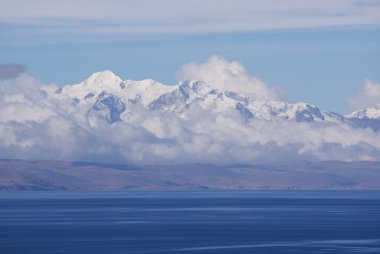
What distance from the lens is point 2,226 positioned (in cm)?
16975

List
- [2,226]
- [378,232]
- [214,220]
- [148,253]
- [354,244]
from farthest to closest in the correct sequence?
[214,220], [2,226], [378,232], [354,244], [148,253]

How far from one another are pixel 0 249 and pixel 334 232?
176 ft

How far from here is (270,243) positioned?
137750 mm

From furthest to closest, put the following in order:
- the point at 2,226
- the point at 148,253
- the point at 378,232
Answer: the point at 2,226 < the point at 378,232 < the point at 148,253

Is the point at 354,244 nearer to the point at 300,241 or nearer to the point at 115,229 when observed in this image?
the point at 300,241

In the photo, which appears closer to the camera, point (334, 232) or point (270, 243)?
point (270, 243)

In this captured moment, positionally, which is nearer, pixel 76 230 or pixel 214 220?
pixel 76 230

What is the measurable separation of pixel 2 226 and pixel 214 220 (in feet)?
134

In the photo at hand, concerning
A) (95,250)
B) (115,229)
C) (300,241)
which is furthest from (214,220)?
(95,250)

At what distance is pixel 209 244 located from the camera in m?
135

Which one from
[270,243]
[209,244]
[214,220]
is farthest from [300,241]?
[214,220]

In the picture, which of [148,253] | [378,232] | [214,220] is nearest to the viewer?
[148,253]

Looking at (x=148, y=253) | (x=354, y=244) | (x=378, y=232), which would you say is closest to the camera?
(x=148, y=253)

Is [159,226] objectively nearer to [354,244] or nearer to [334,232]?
[334,232]
